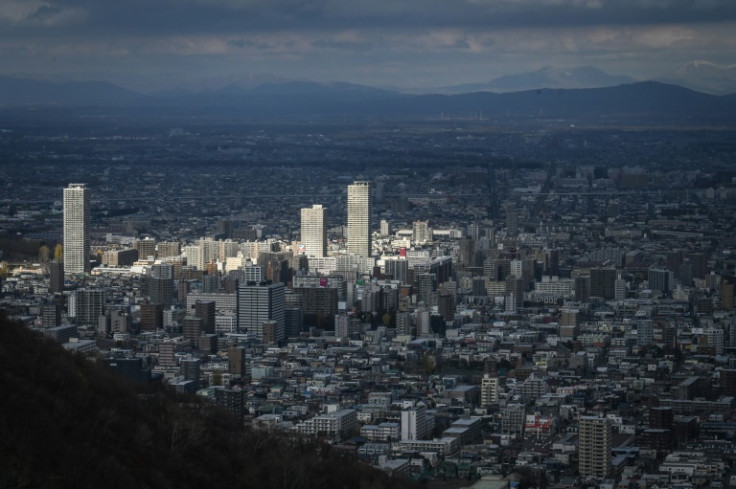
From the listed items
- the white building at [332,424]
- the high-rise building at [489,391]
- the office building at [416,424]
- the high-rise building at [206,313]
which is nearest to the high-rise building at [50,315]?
the high-rise building at [206,313]

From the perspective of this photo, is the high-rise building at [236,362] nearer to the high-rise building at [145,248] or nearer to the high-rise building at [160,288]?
the high-rise building at [160,288]

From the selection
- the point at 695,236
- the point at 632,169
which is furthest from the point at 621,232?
the point at 632,169

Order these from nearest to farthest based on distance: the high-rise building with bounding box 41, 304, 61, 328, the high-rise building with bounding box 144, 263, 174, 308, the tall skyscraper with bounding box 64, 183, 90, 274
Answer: the high-rise building with bounding box 41, 304, 61, 328 → the high-rise building with bounding box 144, 263, 174, 308 → the tall skyscraper with bounding box 64, 183, 90, 274

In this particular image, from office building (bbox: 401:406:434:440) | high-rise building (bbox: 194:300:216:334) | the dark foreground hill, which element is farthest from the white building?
high-rise building (bbox: 194:300:216:334)

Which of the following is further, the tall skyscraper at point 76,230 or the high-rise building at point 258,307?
the tall skyscraper at point 76,230

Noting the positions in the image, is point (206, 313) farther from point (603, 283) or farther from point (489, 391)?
point (603, 283)

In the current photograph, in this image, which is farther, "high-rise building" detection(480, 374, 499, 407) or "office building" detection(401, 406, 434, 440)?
"high-rise building" detection(480, 374, 499, 407)

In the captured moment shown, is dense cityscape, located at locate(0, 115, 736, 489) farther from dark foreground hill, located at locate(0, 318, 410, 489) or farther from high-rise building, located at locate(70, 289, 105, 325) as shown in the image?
dark foreground hill, located at locate(0, 318, 410, 489)
